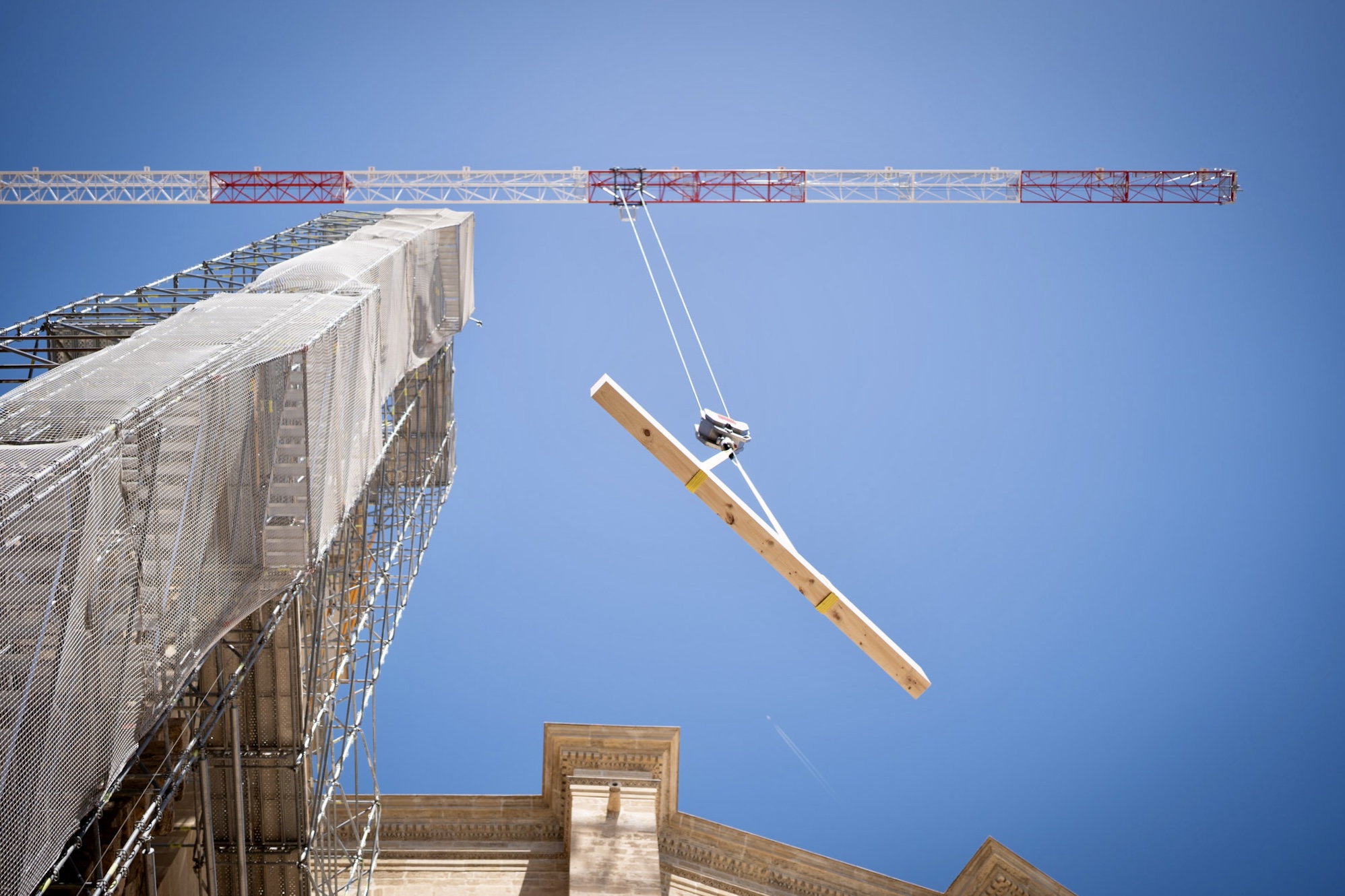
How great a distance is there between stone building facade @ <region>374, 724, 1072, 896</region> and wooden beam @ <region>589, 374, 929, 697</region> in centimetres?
1281

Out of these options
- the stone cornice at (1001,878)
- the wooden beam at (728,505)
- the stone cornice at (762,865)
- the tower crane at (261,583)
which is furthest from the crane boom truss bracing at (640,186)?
the wooden beam at (728,505)

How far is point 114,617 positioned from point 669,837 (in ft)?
60.8

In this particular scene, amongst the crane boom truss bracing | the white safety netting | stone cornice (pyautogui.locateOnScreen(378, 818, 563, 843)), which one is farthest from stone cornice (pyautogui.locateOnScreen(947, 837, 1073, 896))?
the crane boom truss bracing

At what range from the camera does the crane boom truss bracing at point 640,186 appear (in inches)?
2015

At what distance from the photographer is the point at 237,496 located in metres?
12.0

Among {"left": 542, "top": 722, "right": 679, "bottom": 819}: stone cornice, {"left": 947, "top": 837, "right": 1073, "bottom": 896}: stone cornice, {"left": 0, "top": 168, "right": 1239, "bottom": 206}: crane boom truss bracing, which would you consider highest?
{"left": 0, "top": 168, "right": 1239, "bottom": 206}: crane boom truss bracing

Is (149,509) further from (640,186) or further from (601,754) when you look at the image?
(640,186)

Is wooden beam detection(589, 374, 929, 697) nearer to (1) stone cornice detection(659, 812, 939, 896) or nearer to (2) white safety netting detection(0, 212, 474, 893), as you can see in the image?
(2) white safety netting detection(0, 212, 474, 893)

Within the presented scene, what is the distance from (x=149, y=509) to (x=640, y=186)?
1702 inches

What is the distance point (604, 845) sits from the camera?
22.4 meters

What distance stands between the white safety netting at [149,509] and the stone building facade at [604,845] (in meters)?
10.4

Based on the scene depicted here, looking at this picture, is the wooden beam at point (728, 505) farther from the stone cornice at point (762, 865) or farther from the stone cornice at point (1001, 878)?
the stone cornice at point (1001, 878)

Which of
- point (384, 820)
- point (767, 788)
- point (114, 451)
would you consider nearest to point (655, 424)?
point (114, 451)

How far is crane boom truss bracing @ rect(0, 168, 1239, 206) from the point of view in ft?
168
